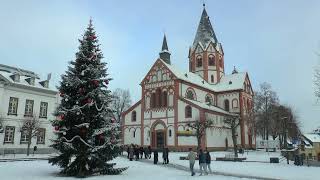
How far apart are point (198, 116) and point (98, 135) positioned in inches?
1322

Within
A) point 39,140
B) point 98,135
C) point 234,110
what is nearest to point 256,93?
point 234,110

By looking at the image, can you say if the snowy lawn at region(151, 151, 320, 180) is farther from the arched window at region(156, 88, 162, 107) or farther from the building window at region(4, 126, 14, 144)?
the arched window at region(156, 88, 162, 107)

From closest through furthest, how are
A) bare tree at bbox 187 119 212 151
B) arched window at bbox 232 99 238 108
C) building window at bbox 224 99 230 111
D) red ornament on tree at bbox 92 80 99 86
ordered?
1. red ornament on tree at bbox 92 80 99 86
2. bare tree at bbox 187 119 212 151
3. arched window at bbox 232 99 238 108
4. building window at bbox 224 99 230 111

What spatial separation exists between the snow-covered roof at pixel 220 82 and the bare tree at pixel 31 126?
24.3 m

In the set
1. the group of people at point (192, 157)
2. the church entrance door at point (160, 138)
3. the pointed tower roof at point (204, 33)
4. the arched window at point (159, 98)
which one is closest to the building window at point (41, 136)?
the group of people at point (192, 157)

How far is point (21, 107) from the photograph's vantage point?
137 ft

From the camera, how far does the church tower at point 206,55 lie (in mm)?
67500

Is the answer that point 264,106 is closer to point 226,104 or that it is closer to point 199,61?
point 226,104

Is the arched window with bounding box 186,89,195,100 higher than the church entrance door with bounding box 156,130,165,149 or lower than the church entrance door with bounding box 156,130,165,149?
higher

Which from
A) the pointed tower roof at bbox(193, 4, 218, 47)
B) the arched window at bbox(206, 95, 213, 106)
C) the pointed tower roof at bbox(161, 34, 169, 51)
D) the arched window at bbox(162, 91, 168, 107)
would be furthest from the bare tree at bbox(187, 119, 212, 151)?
the pointed tower roof at bbox(193, 4, 218, 47)

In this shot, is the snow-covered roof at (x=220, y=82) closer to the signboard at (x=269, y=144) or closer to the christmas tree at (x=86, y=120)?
the signboard at (x=269, y=144)

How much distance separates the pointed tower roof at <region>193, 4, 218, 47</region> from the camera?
68.2m

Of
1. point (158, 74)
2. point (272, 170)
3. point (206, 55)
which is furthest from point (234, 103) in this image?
point (272, 170)

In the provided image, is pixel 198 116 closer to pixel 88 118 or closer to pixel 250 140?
pixel 250 140
